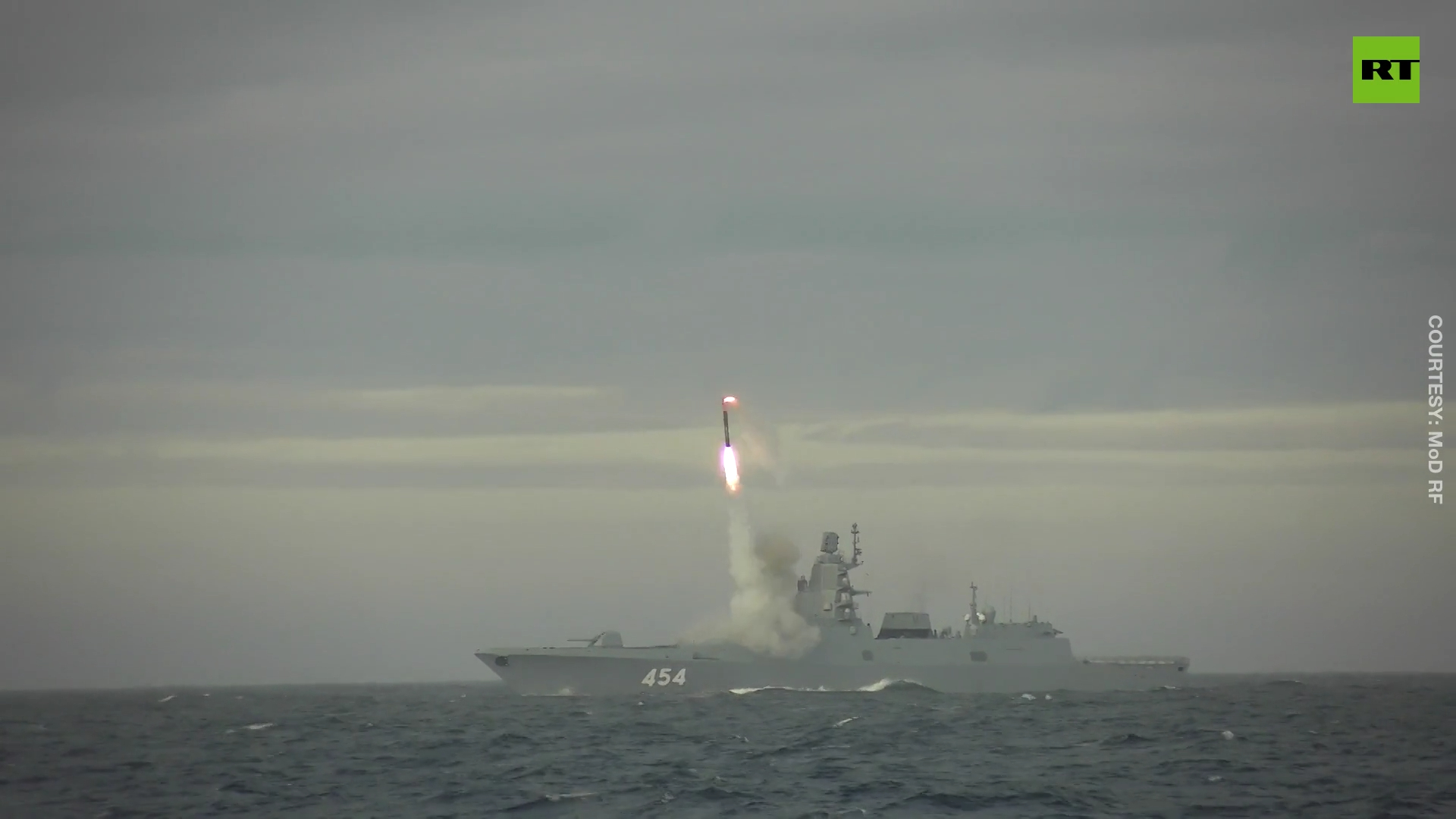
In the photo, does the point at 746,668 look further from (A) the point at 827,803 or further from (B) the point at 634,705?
(A) the point at 827,803

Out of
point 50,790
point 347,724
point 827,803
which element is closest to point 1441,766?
point 827,803

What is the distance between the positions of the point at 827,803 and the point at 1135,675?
42035mm

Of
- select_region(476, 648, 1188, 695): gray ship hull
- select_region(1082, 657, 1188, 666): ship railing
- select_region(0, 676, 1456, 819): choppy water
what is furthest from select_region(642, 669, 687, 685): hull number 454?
select_region(1082, 657, 1188, 666): ship railing

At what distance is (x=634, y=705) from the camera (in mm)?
52062

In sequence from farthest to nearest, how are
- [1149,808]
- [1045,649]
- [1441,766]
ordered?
[1045,649], [1441,766], [1149,808]

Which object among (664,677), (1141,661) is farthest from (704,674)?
(1141,661)

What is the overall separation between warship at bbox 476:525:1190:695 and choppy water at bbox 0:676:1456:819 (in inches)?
102

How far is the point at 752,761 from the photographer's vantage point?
33031mm

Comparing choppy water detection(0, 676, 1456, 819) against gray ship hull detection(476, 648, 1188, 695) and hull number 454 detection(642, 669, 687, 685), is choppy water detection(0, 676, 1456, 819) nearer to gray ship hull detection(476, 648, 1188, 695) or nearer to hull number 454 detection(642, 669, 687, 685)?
hull number 454 detection(642, 669, 687, 685)

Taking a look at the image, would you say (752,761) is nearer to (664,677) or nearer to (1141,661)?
(664,677)

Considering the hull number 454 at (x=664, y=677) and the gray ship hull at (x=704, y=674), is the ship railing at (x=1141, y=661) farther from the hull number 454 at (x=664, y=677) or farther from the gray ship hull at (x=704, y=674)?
the hull number 454 at (x=664, y=677)

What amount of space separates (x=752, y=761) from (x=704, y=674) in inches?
957

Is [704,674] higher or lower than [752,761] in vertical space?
higher

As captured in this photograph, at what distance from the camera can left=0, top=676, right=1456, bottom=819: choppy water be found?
26531 mm
